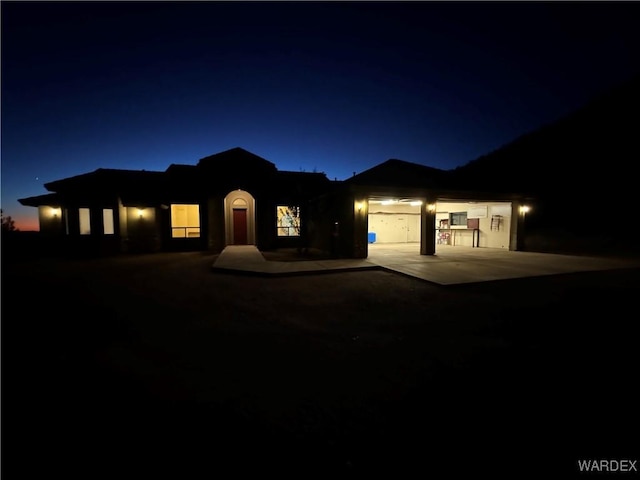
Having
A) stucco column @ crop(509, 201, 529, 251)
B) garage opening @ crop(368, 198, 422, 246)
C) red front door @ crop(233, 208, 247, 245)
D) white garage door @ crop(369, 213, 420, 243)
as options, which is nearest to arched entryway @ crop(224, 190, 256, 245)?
red front door @ crop(233, 208, 247, 245)

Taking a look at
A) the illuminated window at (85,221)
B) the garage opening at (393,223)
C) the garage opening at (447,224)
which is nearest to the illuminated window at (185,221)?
the illuminated window at (85,221)

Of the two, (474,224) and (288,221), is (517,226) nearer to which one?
(474,224)

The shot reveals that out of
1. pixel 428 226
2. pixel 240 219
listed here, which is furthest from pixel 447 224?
pixel 240 219

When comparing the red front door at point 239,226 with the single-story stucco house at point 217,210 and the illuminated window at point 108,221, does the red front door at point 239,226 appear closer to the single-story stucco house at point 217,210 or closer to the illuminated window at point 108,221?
the single-story stucco house at point 217,210

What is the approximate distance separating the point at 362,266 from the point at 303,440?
24.7 feet

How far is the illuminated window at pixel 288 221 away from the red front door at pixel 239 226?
215 centimetres

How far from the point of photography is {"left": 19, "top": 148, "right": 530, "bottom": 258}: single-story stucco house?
1461 cm

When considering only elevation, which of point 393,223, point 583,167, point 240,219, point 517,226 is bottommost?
point 517,226

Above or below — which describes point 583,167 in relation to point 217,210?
above

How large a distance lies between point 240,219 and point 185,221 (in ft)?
10.4

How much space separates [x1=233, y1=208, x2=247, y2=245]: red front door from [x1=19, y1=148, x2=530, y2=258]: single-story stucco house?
58 millimetres

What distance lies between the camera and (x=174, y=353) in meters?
3.40

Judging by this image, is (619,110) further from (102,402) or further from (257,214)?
(102,402)

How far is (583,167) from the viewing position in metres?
26.2
